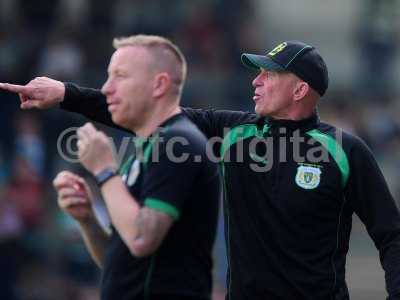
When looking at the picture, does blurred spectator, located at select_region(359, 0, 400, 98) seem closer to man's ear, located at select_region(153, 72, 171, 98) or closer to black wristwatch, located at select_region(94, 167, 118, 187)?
man's ear, located at select_region(153, 72, 171, 98)

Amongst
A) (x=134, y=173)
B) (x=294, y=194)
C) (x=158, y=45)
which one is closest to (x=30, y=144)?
(x=294, y=194)

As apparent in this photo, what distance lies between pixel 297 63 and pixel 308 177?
651 millimetres

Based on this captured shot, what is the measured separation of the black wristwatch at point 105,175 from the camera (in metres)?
4.94

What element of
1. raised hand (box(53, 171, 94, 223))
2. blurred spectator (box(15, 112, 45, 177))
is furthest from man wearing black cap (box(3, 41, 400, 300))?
blurred spectator (box(15, 112, 45, 177))

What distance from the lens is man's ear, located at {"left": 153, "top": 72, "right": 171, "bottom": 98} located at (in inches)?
205

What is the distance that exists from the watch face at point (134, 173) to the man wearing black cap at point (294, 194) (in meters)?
0.77

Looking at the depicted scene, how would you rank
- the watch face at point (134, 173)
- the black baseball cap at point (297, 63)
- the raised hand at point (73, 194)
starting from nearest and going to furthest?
the watch face at point (134, 173) → the raised hand at point (73, 194) → the black baseball cap at point (297, 63)

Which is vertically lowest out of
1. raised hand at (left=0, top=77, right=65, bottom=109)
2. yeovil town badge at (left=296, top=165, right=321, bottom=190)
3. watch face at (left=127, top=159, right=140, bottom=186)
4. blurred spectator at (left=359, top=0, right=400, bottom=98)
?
blurred spectator at (left=359, top=0, right=400, bottom=98)

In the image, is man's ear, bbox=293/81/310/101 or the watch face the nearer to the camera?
the watch face

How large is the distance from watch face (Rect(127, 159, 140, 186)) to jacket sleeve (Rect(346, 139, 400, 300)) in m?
1.22

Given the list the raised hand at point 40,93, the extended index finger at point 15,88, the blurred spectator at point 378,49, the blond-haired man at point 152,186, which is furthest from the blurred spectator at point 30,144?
the blond-haired man at point 152,186

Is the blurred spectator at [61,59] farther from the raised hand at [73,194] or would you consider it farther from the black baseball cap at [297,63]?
the raised hand at [73,194]

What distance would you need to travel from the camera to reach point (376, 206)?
5.60m

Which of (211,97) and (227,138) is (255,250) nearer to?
(227,138)
